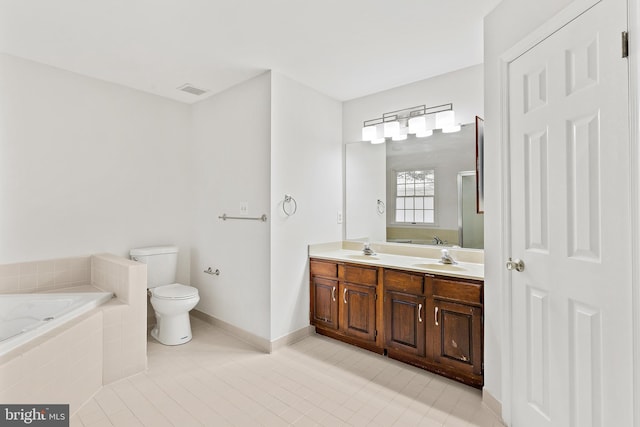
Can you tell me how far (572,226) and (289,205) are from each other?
6.93ft

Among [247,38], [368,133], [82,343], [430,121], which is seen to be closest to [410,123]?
[430,121]

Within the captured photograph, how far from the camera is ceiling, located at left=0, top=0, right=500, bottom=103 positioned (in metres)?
1.93

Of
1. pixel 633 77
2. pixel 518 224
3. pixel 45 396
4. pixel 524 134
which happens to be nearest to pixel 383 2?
pixel 524 134

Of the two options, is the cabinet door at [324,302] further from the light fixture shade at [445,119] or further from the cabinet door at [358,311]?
the light fixture shade at [445,119]

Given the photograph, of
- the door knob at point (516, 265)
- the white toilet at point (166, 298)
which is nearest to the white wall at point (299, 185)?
the white toilet at point (166, 298)

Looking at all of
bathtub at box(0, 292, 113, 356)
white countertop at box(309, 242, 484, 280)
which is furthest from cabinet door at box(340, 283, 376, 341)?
bathtub at box(0, 292, 113, 356)

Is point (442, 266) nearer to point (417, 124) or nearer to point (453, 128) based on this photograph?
point (453, 128)

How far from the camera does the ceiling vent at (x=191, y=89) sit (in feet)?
10.3

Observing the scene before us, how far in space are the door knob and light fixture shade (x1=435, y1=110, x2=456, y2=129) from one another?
55.5 inches

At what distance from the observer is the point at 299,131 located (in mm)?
3051

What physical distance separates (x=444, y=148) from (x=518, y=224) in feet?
4.28

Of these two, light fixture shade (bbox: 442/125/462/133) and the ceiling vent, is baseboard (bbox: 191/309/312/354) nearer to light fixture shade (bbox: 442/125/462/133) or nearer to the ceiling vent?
light fixture shade (bbox: 442/125/462/133)

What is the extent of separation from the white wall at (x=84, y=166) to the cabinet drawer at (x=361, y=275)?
2019 mm

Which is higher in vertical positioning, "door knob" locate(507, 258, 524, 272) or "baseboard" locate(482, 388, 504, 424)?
"door knob" locate(507, 258, 524, 272)
